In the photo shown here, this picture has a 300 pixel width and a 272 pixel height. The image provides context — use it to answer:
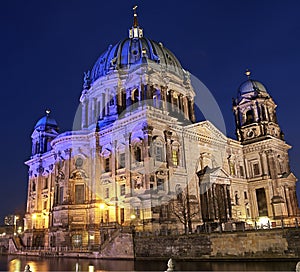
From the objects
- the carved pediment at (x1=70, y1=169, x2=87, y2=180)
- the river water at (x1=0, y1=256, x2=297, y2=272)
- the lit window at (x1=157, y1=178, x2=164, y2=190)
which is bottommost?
the river water at (x1=0, y1=256, x2=297, y2=272)

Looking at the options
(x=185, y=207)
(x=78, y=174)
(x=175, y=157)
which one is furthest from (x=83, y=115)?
(x=185, y=207)

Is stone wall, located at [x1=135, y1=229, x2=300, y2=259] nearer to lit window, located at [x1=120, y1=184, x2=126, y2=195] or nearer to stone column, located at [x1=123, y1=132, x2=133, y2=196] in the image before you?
stone column, located at [x1=123, y1=132, x2=133, y2=196]

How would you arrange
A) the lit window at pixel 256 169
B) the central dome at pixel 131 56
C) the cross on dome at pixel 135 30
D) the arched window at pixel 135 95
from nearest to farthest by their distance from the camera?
the arched window at pixel 135 95
the lit window at pixel 256 169
the central dome at pixel 131 56
the cross on dome at pixel 135 30

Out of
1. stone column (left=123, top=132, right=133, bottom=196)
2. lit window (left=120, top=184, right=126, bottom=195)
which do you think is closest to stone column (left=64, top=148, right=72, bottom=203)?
lit window (left=120, top=184, right=126, bottom=195)

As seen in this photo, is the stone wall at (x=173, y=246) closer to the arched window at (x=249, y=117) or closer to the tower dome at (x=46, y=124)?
the arched window at (x=249, y=117)

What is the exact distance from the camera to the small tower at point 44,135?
224 feet

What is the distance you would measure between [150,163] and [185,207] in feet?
24.2

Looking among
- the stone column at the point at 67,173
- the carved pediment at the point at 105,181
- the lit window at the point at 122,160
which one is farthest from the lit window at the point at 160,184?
the stone column at the point at 67,173

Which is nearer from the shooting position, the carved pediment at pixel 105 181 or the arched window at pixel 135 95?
the carved pediment at pixel 105 181

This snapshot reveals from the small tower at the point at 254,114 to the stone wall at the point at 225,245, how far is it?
3482 cm

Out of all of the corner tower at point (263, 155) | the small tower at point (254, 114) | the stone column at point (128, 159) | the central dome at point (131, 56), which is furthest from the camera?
the central dome at point (131, 56)

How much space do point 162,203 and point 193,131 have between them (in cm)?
1423

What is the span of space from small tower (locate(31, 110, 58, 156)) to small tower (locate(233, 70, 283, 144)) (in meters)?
39.0

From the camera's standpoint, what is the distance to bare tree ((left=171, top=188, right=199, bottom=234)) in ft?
133
